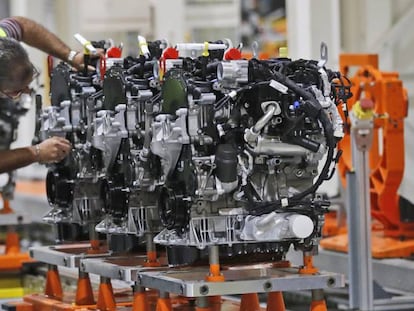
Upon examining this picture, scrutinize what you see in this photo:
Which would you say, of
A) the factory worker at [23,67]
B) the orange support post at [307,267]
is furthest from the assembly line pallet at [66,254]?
the orange support post at [307,267]

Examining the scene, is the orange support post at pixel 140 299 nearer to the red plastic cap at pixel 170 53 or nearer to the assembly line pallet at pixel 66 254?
the assembly line pallet at pixel 66 254

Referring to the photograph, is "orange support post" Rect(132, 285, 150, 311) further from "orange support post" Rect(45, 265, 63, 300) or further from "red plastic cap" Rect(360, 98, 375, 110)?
"red plastic cap" Rect(360, 98, 375, 110)

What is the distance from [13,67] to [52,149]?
1.61 ft

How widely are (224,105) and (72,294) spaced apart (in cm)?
210

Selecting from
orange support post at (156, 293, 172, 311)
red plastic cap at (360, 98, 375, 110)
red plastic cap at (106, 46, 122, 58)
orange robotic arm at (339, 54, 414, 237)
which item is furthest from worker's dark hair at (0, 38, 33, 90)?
orange robotic arm at (339, 54, 414, 237)

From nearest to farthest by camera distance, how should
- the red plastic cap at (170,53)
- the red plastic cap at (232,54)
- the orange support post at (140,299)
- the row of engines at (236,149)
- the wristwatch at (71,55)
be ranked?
the row of engines at (236,149), the red plastic cap at (232,54), the orange support post at (140,299), the red plastic cap at (170,53), the wristwatch at (71,55)

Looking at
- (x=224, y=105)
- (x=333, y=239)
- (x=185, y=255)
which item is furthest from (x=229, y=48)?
(x=333, y=239)

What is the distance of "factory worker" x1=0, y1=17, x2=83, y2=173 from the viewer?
233 inches

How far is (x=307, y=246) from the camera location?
5133 mm

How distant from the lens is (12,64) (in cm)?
591

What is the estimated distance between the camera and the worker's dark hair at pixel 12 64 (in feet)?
19.3

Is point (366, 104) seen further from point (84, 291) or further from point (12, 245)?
point (12, 245)

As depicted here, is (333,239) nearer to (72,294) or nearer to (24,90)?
(72,294)

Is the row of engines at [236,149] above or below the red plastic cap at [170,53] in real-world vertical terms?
below
